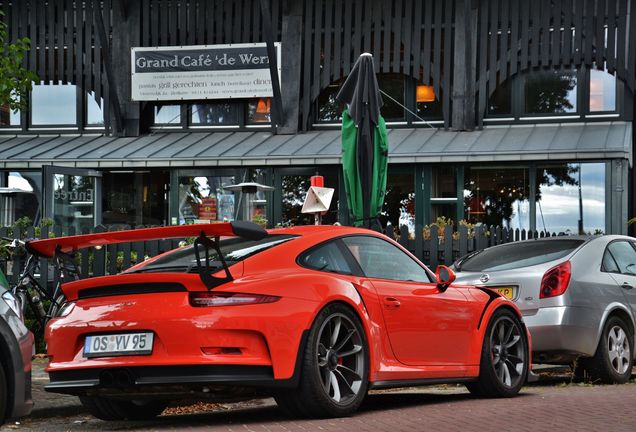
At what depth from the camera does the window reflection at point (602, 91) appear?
86.2 feet

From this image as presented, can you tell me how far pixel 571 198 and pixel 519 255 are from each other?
1480 centimetres

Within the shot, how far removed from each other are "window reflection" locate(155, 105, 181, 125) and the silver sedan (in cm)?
1883

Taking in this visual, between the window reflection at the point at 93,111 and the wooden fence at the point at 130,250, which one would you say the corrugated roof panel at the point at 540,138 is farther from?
the window reflection at the point at 93,111

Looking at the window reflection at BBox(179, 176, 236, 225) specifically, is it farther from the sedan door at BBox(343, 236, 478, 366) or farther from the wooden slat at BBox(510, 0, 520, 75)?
the sedan door at BBox(343, 236, 478, 366)

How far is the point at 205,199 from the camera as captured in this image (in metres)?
27.6

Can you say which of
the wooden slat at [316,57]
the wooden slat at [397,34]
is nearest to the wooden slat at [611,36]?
the wooden slat at [397,34]

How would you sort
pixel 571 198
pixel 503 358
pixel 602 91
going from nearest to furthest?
pixel 503 358, pixel 571 198, pixel 602 91

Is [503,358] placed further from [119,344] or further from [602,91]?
[602,91]

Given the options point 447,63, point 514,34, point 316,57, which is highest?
point 514,34

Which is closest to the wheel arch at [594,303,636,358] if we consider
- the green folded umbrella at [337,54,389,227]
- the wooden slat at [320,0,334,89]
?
the green folded umbrella at [337,54,389,227]

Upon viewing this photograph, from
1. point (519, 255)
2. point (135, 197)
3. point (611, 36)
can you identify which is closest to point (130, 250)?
point (519, 255)

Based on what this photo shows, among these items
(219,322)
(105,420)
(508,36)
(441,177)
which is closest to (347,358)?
(219,322)

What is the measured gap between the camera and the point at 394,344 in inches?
307

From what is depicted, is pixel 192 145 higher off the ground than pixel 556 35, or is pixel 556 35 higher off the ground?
pixel 556 35
